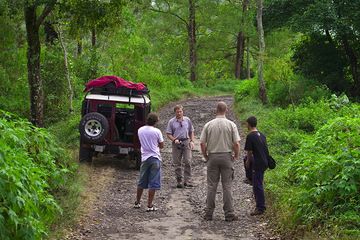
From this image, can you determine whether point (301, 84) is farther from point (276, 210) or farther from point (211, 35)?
point (211, 35)

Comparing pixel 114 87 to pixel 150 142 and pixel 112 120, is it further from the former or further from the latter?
pixel 150 142

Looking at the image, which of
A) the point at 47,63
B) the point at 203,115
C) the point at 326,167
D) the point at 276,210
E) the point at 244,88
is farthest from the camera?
the point at 244,88

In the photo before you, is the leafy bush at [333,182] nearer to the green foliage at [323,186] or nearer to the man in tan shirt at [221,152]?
the green foliage at [323,186]

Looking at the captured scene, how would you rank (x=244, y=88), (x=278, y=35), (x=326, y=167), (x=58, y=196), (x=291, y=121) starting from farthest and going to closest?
(x=278, y=35) → (x=244, y=88) → (x=291, y=121) → (x=58, y=196) → (x=326, y=167)

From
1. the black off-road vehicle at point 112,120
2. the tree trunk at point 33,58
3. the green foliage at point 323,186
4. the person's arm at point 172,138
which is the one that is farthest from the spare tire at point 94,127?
the green foliage at point 323,186

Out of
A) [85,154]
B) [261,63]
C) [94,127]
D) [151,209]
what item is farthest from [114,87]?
[261,63]

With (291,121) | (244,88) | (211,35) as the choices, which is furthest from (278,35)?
(291,121)

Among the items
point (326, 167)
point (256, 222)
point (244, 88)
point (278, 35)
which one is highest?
point (278, 35)

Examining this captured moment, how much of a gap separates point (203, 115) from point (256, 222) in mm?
15835

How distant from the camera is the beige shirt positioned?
30.7 feet

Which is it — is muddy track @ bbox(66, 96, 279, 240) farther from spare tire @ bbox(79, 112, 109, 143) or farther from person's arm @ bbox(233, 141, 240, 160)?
person's arm @ bbox(233, 141, 240, 160)

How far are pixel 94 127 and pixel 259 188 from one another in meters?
5.04

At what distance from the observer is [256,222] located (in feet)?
30.8

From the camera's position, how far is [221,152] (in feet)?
30.7
